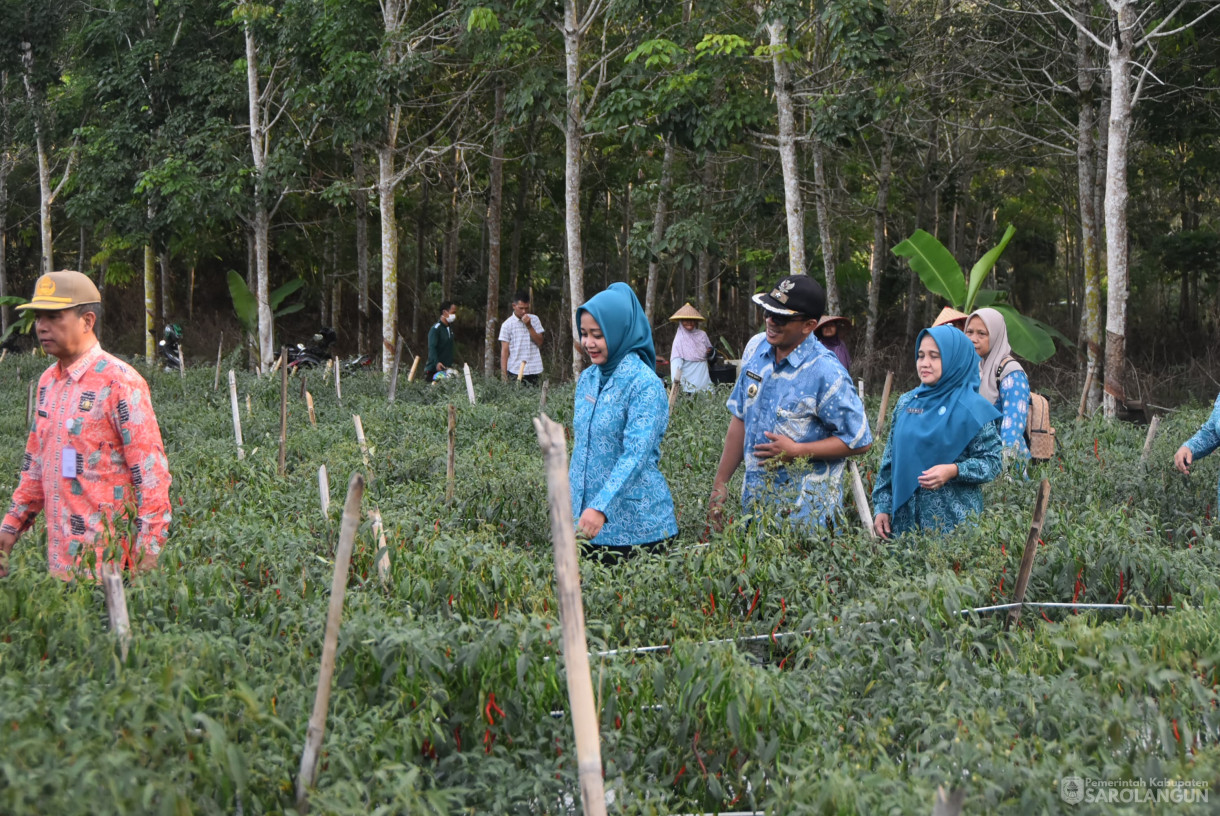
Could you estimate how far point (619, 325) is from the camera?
4.29 metres

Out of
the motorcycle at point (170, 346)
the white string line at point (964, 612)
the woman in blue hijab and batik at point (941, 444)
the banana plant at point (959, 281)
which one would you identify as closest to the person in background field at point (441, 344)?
the banana plant at point (959, 281)

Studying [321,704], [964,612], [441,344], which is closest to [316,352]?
[441,344]

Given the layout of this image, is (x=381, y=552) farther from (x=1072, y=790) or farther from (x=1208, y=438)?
(x=1208, y=438)

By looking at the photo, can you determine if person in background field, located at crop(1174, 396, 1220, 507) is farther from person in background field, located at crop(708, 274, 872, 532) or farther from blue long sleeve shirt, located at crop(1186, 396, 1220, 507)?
person in background field, located at crop(708, 274, 872, 532)

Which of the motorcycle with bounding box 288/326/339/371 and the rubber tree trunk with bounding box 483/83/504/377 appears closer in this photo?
the rubber tree trunk with bounding box 483/83/504/377

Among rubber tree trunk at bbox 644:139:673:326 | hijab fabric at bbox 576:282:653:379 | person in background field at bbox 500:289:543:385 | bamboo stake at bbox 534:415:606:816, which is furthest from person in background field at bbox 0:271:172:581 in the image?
rubber tree trunk at bbox 644:139:673:326

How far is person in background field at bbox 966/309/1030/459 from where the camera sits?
5.84 meters

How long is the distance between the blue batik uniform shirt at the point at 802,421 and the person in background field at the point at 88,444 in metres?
2.36

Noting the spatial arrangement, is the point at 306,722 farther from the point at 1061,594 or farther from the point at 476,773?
the point at 1061,594

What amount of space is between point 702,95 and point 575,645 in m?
11.7

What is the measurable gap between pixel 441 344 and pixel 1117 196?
9.92m

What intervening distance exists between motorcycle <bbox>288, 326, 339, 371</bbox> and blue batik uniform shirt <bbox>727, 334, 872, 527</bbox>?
17968 millimetres

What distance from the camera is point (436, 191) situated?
27828mm

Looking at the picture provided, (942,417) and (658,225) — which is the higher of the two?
(658,225)
